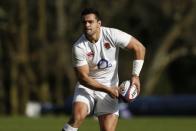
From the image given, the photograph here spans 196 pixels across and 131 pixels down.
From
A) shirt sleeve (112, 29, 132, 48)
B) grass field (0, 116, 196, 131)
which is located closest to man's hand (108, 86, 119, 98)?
shirt sleeve (112, 29, 132, 48)

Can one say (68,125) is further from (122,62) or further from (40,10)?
(122,62)

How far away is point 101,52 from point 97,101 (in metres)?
0.88

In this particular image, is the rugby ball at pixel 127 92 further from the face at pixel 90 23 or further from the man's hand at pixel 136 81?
the face at pixel 90 23

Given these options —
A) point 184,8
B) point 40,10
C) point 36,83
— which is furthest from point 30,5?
point 184,8

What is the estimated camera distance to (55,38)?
161 ft

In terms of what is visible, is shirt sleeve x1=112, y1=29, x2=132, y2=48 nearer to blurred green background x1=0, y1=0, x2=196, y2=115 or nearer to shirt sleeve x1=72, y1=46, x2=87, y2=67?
shirt sleeve x1=72, y1=46, x2=87, y2=67

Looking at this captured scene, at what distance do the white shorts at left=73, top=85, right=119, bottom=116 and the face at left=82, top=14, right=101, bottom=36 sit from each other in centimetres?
106

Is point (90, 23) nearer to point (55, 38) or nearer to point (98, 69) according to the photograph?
point (98, 69)

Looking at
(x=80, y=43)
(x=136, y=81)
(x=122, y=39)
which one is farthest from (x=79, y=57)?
(x=136, y=81)

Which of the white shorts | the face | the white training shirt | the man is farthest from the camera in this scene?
the white shorts

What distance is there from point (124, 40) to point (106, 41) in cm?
30

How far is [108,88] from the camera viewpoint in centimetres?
1194

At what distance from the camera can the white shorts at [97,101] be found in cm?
1232

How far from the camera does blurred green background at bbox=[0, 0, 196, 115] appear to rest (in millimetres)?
47312
